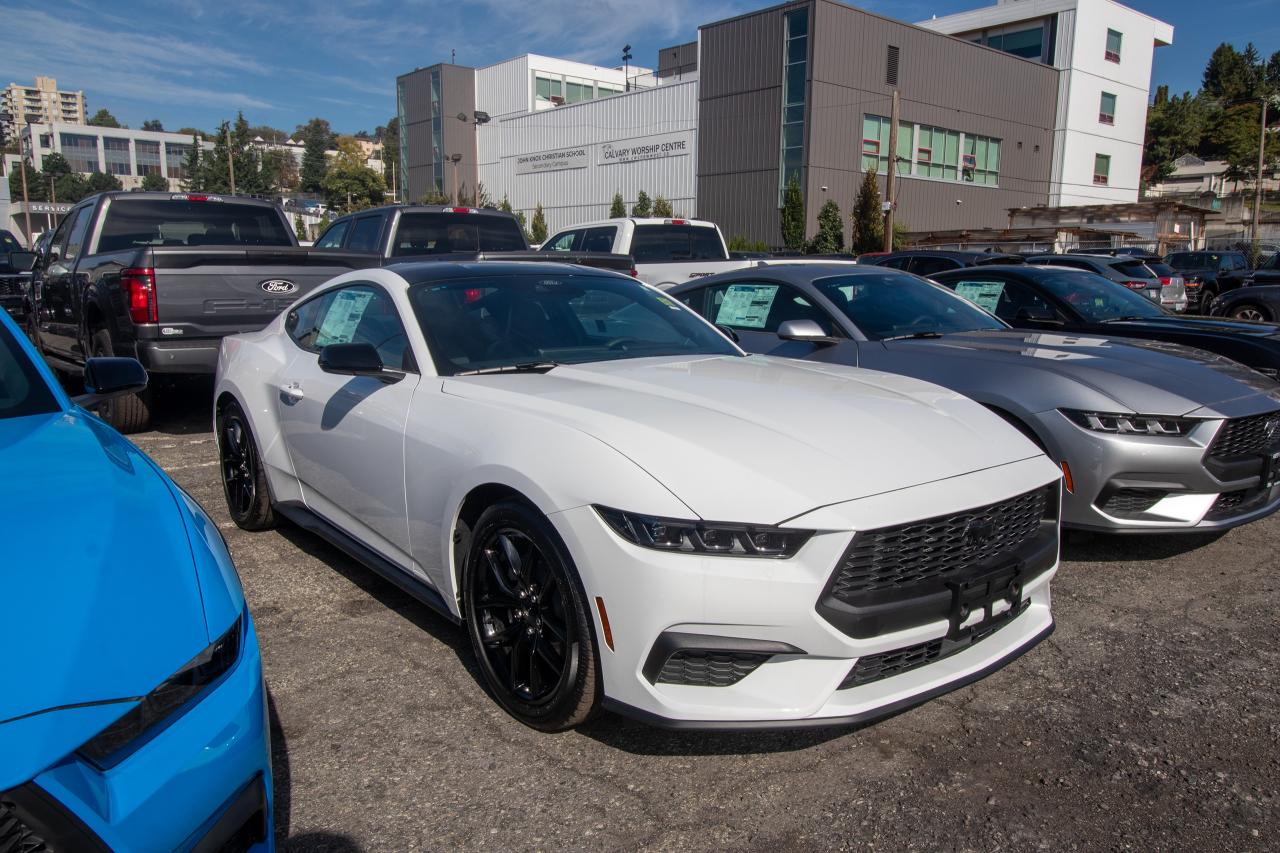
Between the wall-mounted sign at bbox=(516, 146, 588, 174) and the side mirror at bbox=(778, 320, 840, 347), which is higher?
the wall-mounted sign at bbox=(516, 146, 588, 174)

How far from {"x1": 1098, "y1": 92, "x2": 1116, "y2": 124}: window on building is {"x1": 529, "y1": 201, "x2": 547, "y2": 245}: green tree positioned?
102 feet

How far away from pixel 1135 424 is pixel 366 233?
8383 millimetres

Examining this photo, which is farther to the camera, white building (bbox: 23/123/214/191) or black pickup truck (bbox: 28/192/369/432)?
white building (bbox: 23/123/214/191)

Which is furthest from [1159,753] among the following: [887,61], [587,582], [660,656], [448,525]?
[887,61]

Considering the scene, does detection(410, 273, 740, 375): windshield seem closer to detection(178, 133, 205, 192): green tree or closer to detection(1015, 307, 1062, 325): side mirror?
detection(1015, 307, 1062, 325): side mirror

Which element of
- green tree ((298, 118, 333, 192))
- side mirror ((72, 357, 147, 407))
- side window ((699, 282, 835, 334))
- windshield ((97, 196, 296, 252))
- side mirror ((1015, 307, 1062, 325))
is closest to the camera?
side mirror ((72, 357, 147, 407))

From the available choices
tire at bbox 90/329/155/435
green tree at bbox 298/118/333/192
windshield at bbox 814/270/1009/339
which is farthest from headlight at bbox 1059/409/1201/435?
green tree at bbox 298/118/333/192

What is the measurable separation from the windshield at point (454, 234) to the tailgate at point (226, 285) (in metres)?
2.54

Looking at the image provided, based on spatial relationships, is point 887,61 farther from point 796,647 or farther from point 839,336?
point 796,647

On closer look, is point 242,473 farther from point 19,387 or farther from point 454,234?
point 454,234

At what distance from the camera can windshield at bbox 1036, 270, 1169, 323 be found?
7043 mm

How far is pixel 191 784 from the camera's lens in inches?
67.4

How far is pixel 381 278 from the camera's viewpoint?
159 inches

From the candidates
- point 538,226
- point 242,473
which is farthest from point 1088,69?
point 242,473
